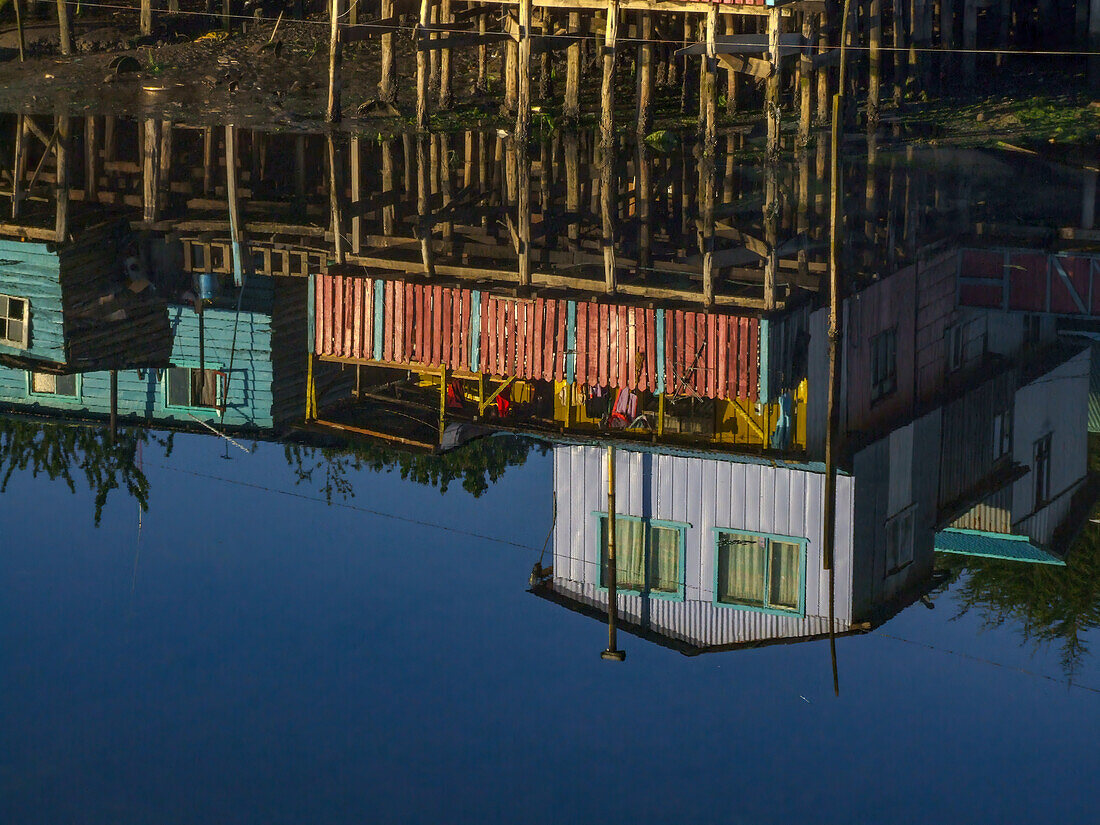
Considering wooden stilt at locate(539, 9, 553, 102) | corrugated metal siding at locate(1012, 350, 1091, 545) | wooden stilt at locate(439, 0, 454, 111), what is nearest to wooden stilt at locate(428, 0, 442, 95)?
wooden stilt at locate(439, 0, 454, 111)

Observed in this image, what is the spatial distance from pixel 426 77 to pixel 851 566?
15.6 m

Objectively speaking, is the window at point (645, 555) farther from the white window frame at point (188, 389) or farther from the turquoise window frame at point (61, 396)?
the turquoise window frame at point (61, 396)

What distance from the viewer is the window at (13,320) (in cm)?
2230

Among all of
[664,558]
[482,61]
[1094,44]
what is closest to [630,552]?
[664,558]

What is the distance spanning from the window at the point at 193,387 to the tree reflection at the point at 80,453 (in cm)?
123

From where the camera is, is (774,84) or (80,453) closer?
(80,453)

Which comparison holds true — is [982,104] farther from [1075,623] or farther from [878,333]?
[1075,623]

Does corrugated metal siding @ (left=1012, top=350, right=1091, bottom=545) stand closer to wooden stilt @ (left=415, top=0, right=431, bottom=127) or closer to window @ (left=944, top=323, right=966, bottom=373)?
window @ (left=944, top=323, right=966, bottom=373)

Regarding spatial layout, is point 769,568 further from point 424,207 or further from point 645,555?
point 424,207

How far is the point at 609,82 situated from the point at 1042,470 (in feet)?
34.7

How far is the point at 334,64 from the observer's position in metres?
29.5

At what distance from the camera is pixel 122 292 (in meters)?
22.9

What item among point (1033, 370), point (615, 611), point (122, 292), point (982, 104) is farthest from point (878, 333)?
point (982, 104)

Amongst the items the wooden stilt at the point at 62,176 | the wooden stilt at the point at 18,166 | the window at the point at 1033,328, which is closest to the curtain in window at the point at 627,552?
the window at the point at 1033,328
